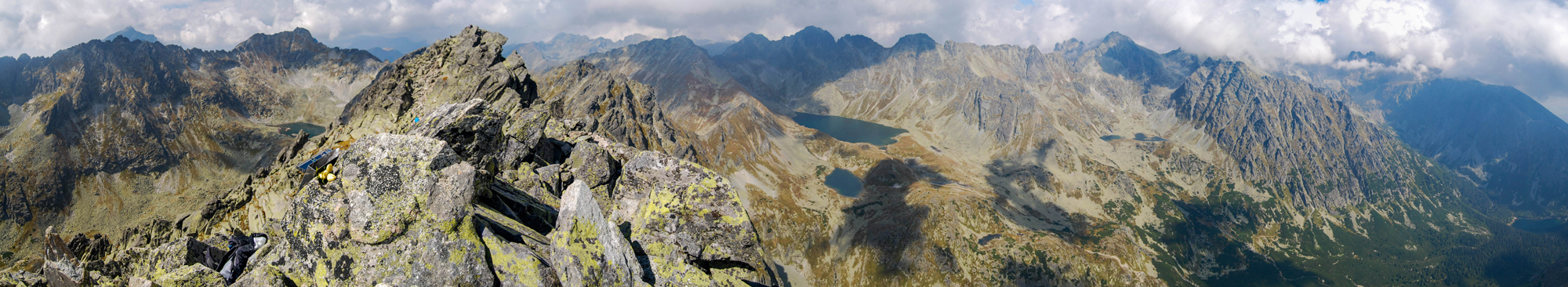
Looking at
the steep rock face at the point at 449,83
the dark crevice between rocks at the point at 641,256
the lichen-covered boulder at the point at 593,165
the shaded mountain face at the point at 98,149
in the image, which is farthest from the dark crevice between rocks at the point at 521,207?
the shaded mountain face at the point at 98,149

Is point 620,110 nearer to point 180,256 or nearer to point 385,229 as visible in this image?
point 180,256

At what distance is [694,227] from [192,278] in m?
10.4

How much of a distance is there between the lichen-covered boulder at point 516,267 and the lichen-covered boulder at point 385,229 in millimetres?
205

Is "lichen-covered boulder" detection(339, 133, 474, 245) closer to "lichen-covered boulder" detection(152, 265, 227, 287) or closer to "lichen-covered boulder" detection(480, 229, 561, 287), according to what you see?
"lichen-covered boulder" detection(480, 229, 561, 287)

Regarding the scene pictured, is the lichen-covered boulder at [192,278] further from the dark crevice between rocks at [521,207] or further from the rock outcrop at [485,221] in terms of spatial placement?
the dark crevice between rocks at [521,207]

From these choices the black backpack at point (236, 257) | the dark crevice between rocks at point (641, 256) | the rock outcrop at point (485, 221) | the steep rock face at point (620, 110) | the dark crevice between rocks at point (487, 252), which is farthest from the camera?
the steep rock face at point (620, 110)

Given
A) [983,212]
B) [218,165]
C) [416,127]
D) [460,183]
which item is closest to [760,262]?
[460,183]

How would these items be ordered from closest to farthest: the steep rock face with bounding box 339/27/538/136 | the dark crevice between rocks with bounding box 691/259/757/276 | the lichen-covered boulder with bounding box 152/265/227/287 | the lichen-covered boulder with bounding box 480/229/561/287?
the lichen-covered boulder with bounding box 480/229/561/287 < the lichen-covered boulder with bounding box 152/265/227/287 < the dark crevice between rocks with bounding box 691/259/757/276 < the steep rock face with bounding box 339/27/538/136

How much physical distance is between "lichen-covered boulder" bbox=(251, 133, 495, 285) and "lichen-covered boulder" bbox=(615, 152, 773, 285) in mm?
A: 4356

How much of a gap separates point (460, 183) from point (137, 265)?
46.8ft

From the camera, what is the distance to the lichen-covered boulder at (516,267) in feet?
31.4

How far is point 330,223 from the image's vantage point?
30.8 ft

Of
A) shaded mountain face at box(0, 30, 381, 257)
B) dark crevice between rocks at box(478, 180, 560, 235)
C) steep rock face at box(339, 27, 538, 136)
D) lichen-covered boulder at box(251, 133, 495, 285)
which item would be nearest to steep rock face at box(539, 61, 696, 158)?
steep rock face at box(339, 27, 538, 136)

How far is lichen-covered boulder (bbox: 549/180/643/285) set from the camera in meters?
9.95
